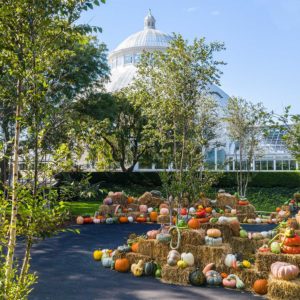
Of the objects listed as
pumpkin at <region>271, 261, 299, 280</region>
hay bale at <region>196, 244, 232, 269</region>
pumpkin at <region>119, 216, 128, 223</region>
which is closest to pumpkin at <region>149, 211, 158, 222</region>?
pumpkin at <region>119, 216, 128, 223</region>

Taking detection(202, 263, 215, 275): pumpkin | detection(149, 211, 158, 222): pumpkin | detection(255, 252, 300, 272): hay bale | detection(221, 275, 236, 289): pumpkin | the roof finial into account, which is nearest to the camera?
detection(255, 252, 300, 272): hay bale

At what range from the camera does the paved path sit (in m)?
7.07

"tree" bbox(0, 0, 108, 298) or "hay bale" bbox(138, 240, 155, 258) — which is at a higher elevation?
"tree" bbox(0, 0, 108, 298)

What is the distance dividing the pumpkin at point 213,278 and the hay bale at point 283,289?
1.10 m

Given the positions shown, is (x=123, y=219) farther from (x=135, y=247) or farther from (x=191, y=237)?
(x=191, y=237)

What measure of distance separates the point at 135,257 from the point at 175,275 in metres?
Result: 1.27

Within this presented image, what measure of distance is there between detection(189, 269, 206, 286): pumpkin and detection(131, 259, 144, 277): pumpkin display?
1.21 meters

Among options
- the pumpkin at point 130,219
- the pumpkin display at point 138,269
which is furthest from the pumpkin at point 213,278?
the pumpkin at point 130,219

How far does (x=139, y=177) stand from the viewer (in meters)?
32.8

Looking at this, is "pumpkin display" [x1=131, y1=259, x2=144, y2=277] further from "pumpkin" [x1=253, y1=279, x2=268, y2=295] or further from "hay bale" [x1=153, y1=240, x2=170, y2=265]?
"pumpkin" [x1=253, y1=279, x2=268, y2=295]

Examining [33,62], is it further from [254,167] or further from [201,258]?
[254,167]

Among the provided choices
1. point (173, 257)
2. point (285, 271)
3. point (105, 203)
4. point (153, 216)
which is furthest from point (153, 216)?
point (285, 271)

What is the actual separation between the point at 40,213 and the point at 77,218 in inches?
528

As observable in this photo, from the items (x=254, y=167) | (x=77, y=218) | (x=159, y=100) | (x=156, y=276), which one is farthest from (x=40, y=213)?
(x=254, y=167)
